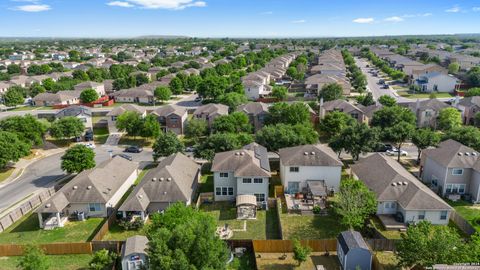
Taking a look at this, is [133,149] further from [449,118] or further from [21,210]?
[449,118]

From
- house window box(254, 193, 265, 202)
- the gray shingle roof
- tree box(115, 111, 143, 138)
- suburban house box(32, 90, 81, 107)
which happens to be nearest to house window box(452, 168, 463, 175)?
the gray shingle roof

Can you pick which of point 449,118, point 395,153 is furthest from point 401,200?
point 449,118

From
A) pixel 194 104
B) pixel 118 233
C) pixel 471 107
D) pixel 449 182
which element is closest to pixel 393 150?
pixel 449 182

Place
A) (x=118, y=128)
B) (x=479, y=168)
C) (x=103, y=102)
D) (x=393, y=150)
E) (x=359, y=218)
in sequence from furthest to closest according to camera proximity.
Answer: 1. (x=103, y=102)
2. (x=118, y=128)
3. (x=393, y=150)
4. (x=479, y=168)
5. (x=359, y=218)

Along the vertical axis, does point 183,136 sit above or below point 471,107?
below

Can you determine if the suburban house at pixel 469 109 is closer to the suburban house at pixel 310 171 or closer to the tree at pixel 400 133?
the tree at pixel 400 133

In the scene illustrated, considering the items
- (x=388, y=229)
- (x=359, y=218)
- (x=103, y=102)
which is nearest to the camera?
(x=359, y=218)

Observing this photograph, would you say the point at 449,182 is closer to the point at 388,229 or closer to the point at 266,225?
the point at 388,229
